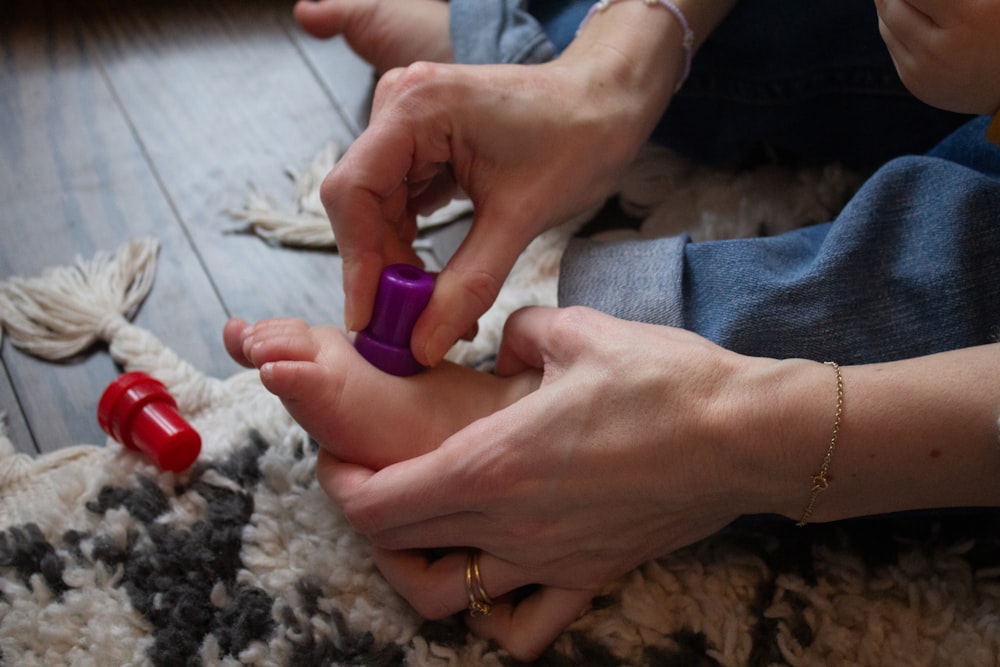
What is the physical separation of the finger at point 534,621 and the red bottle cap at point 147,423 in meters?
0.30

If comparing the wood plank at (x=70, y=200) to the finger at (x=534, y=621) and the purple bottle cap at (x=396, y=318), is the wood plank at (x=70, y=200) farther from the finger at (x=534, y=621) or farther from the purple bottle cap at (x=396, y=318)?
the finger at (x=534, y=621)

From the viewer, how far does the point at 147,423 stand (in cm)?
81

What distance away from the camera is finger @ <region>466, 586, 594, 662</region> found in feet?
2.38

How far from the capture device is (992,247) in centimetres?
74

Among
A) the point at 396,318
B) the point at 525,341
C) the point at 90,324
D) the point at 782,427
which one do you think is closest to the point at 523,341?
the point at 525,341

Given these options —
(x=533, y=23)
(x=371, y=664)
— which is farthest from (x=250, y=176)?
(x=371, y=664)

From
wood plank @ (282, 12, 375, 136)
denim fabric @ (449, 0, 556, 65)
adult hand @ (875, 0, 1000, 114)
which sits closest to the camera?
adult hand @ (875, 0, 1000, 114)

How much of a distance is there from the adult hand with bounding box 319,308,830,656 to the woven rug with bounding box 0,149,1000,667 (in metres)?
0.06

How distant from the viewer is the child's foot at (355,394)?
0.72 m

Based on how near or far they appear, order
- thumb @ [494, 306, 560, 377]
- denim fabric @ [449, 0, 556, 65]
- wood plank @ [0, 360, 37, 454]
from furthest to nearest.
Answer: denim fabric @ [449, 0, 556, 65] < wood plank @ [0, 360, 37, 454] < thumb @ [494, 306, 560, 377]

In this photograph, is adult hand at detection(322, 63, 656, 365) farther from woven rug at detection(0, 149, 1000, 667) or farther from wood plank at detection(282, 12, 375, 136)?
wood plank at detection(282, 12, 375, 136)

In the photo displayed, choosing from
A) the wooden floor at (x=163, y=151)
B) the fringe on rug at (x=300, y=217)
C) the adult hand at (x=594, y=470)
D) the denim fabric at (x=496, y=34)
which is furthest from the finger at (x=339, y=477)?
the denim fabric at (x=496, y=34)

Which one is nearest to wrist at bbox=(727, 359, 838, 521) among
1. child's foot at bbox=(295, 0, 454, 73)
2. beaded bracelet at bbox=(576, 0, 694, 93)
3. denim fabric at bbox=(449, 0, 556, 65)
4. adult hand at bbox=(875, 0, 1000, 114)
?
adult hand at bbox=(875, 0, 1000, 114)

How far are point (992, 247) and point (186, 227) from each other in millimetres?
805
